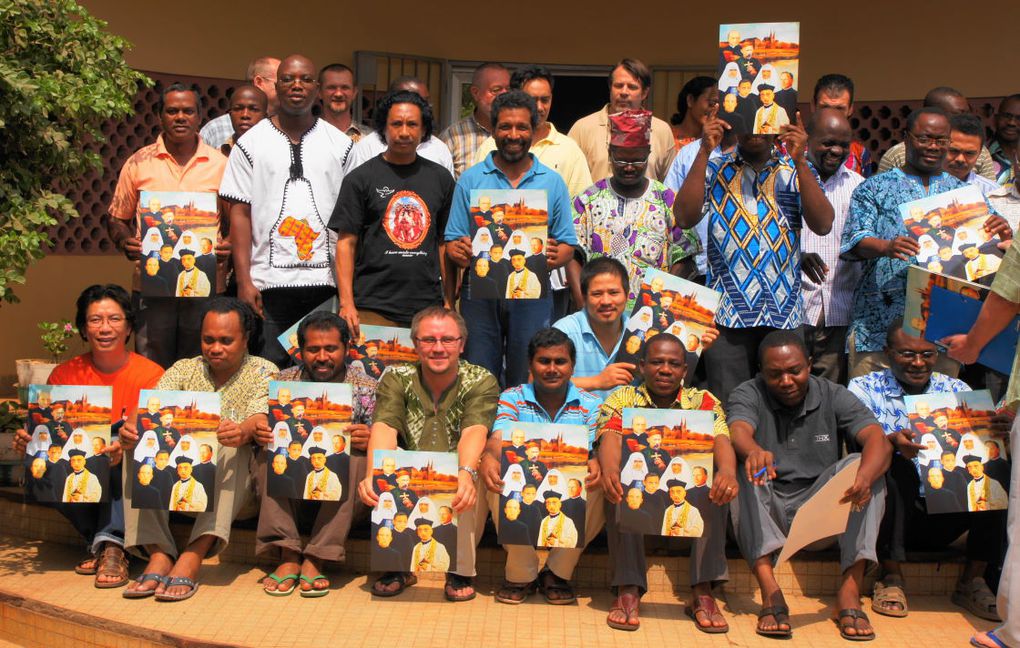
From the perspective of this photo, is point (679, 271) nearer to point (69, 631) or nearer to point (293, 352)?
point (293, 352)

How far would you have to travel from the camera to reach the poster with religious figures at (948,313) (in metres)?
4.98

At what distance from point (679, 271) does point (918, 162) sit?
1.29 m

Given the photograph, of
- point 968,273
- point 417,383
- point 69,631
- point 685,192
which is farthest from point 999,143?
point 69,631

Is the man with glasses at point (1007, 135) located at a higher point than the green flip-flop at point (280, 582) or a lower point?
higher

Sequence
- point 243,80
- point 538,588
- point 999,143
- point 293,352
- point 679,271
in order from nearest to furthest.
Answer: point 538,588
point 293,352
point 679,271
point 999,143
point 243,80

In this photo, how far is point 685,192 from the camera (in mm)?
5770

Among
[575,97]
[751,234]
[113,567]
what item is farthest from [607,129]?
[575,97]

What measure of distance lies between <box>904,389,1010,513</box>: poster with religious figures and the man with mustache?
91.4 inches

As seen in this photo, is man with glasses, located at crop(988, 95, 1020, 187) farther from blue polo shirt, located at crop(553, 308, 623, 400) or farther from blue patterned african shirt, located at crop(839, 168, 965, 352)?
blue polo shirt, located at crop(553, 308, 623, 400)

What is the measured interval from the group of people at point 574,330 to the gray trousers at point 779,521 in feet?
0.03

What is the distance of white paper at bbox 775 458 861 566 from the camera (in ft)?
16.4

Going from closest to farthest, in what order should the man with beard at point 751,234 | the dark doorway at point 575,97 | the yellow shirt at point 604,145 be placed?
the man with beard at point 751,234, the yellow shirt at point 604,145, the dark doorway at point 575,97

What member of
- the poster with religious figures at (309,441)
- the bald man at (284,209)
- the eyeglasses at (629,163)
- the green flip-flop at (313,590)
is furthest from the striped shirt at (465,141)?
the green flip-flop at (313,590)

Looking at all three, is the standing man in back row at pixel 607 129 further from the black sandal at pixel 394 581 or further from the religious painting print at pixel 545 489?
the black sandal at pixel 394 581
